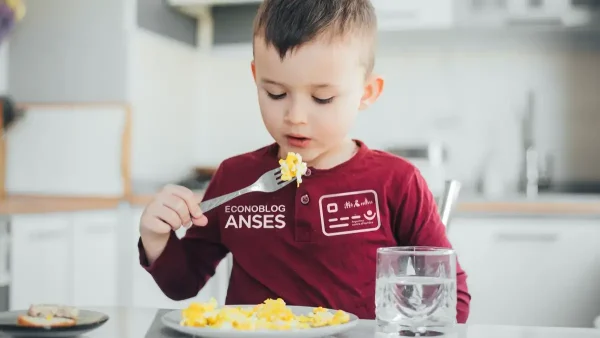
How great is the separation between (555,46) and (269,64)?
8.84 ft

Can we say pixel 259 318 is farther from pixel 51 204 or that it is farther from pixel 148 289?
pixel 148 289

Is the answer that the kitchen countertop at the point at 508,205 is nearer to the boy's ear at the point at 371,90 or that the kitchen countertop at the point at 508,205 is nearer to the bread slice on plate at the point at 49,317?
the boy's ear at the point at 371,90

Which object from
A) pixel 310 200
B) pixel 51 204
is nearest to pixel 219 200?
pixel 310 200

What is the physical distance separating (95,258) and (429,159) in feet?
4.42

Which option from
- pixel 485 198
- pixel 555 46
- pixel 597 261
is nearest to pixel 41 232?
pixel 485 198

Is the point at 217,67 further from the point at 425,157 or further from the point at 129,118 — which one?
the point at 425,157

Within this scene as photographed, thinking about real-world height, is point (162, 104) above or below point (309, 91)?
above

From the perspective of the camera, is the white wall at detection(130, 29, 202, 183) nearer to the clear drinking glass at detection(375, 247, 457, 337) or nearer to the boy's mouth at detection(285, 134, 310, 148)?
the boy's mouth at detection(285, 134, 310, 148)

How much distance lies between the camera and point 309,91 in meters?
1.08

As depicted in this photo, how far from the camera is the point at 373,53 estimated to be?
1239 millimetres

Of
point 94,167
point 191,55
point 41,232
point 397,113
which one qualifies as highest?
point 191,55

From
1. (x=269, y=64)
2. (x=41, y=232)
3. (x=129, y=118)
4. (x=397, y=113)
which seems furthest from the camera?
(x=397, y=113)

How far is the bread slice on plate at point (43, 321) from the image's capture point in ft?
2.84

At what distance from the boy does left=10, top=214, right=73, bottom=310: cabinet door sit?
1.55 metres
